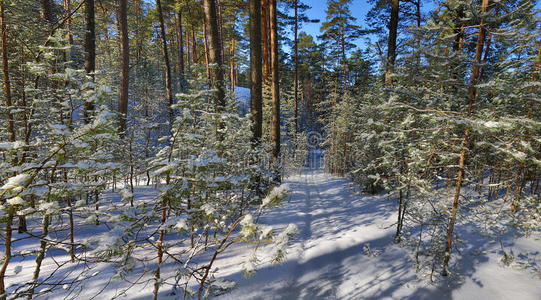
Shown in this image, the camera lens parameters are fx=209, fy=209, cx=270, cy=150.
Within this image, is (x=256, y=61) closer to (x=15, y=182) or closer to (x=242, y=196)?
(x=242, y=196)

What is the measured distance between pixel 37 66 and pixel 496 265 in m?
7.34

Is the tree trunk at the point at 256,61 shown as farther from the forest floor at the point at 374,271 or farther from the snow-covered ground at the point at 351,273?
the snow-covered ground at the point at 351,273

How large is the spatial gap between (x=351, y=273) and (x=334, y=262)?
370 millimetres

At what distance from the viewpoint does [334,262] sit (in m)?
4.10

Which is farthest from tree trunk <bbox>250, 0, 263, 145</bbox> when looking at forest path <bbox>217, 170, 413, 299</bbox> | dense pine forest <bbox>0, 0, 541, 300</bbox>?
forest path <bbox>217, 170, 413, 299</bbox>

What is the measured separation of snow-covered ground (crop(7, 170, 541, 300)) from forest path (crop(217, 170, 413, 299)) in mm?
16

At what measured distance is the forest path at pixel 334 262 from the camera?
10.9 feet

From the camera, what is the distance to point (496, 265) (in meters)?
3.79

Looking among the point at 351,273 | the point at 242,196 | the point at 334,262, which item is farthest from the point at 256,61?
the point at 351,273

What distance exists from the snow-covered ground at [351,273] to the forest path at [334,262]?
0.05 feet

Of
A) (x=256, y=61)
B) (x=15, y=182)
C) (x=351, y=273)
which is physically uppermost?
Answer: (x=256, y=61)

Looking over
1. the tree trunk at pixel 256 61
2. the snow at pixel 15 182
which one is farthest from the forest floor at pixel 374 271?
the tree trunk at pixel 256 61

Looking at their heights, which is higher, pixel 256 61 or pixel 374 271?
pixel 256 61

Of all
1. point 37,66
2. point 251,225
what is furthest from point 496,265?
point 37,66
